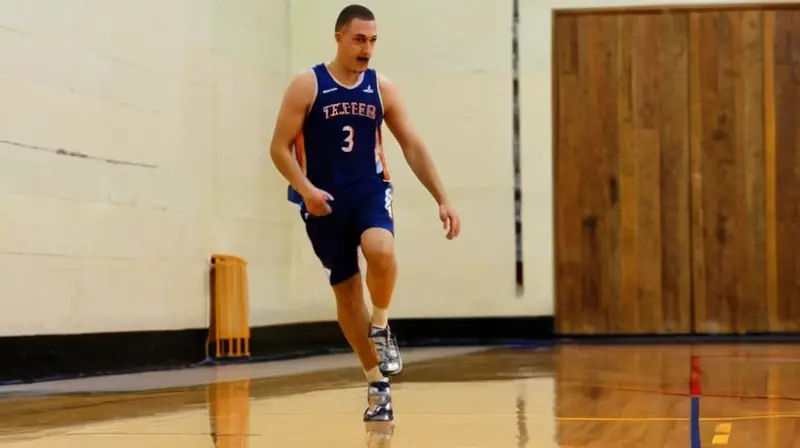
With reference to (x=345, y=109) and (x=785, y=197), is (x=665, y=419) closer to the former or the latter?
(x=345, y=109)

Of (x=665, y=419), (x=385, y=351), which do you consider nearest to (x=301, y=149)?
(x=385, y=351)

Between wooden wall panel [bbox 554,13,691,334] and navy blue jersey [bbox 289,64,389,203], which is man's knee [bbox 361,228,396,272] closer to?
navy blue jersey [bbox 289,64,389,203]

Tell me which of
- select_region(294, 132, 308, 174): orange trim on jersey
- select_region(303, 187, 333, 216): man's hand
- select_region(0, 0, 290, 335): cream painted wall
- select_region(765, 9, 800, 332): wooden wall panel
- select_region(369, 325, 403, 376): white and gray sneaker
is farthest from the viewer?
select_region(765, 9, 800, 332): wooden wall panel

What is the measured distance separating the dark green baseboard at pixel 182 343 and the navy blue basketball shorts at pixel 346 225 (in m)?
2.41

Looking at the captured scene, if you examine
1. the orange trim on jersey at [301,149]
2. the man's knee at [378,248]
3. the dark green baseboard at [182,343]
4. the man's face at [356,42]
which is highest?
the man's face at [356,42]

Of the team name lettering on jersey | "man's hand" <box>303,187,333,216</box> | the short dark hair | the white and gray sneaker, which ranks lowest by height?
the white and gray sneaker

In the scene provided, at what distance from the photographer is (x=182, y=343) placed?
725 cm

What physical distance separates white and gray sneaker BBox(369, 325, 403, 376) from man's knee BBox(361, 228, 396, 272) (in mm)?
212

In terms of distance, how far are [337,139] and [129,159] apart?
3179mm

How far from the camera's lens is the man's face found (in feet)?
12.0

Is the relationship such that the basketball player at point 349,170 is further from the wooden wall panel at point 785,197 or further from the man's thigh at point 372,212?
the wooden wall panel at point 785,197

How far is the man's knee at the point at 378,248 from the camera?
141 inches

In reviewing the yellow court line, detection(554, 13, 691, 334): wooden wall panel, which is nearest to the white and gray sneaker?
the yellow court line

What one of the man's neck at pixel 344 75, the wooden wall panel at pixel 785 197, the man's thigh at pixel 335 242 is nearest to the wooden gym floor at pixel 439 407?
the man's thigh at pixel 335 242
